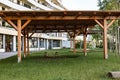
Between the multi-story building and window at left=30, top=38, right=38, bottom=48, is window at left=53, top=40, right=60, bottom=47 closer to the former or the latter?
the multi-story building

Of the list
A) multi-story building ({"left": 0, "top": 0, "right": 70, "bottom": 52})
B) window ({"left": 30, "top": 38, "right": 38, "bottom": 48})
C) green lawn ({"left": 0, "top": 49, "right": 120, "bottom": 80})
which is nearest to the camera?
green lawn ({"left": 0, "top": 49, "right": 120, "bottom": 80})

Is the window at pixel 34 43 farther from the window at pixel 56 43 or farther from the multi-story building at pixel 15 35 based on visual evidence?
the window at pixel 56 43

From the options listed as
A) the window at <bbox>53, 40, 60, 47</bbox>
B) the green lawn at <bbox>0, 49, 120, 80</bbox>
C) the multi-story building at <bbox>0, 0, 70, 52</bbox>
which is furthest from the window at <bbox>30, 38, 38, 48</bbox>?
the green lawn at <bbox>0, 49, 120, 80</bbox>

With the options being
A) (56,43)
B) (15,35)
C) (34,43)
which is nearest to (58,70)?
(15,35)

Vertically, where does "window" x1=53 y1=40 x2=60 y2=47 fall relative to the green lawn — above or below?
above

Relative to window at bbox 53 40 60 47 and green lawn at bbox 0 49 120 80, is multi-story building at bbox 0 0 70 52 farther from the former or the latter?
green lawn at bbox 0 49 120 80

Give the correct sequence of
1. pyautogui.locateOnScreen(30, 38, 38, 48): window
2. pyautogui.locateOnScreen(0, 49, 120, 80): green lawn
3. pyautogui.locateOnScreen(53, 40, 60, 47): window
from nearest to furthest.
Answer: pyautogui.locateOnScreen(0, 49, 120, 80): green lawn, pyautogui.locateOnScreen(30, 38, 38, 48): window, pyautogui.locateOnScreen(53, 40, 60, 47): window

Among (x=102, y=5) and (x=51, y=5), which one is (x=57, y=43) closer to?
(x=51, y=5)

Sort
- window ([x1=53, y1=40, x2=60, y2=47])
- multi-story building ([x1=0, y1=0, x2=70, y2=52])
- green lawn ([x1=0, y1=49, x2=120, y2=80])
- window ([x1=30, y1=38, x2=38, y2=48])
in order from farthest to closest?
window ([x1=53, y1=40, x2=60, y2=47]), window ([x1=30, y1=38, x2=38, y2=48]), multi-story building ([x1=0, y1=0, x2=70, y2=52]), green lawn ([x1=0, y1=49, x2=120, y2=80])

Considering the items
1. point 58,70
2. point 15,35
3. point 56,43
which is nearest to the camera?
point 58,70

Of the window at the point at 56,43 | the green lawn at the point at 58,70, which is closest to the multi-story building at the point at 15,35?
the window at the point at 56,43

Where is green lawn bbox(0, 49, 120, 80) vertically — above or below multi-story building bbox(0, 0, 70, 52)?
below

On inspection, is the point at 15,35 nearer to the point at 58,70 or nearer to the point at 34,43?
the point at 34,43

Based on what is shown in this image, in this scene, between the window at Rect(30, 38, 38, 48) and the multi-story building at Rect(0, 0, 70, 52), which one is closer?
the multi-story building at Rect(0, 0, 70, 52)
